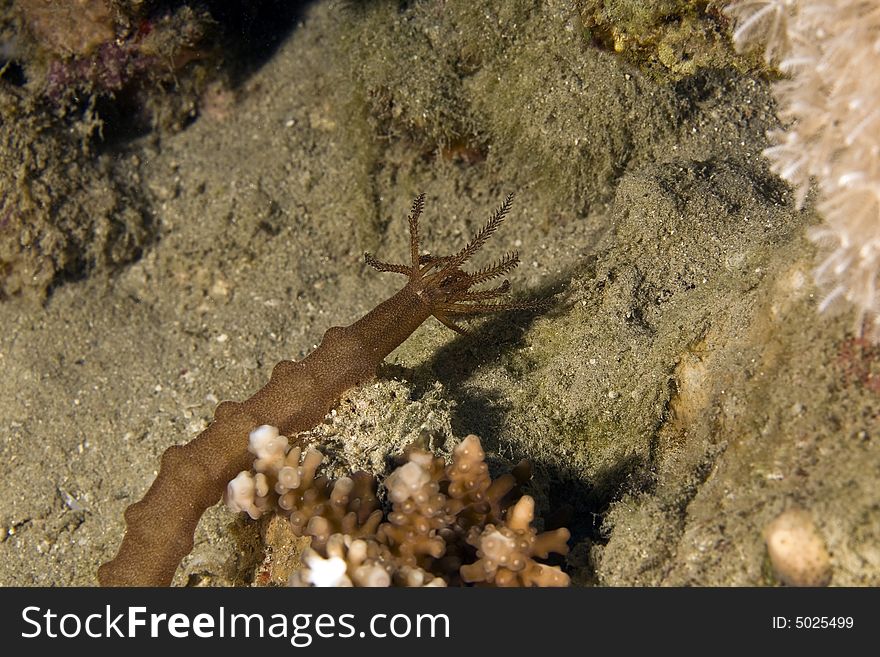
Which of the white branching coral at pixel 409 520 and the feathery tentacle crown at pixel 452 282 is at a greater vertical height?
the feathery tentacle crown at pixel 452 282

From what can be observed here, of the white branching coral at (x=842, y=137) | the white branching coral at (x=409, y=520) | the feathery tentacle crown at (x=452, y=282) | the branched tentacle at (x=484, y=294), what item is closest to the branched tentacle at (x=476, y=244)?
the feathery tentacle crown at (x=452, y=282)

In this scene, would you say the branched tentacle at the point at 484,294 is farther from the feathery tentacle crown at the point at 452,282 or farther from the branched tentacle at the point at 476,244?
the branched tentacle at the point at 476,244

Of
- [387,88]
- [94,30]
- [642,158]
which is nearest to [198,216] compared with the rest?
[94,30]

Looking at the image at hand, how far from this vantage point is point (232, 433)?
11.3 feet

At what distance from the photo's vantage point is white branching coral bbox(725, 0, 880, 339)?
238 centimetres

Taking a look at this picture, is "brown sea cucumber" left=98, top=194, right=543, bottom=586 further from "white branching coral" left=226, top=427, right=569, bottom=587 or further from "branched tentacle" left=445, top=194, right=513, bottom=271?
"white branching coral" left=226, top=427, right=569, bottom=587

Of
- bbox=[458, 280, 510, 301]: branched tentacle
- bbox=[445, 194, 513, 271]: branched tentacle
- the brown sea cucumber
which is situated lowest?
the brown sea cucumber

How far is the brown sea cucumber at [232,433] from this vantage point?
3.34 metres

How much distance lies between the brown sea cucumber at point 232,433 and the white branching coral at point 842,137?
1611mm

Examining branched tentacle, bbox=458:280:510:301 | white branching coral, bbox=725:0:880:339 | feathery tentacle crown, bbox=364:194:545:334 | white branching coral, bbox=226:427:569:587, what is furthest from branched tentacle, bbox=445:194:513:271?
white branching coral, bbox=725:0:880:339

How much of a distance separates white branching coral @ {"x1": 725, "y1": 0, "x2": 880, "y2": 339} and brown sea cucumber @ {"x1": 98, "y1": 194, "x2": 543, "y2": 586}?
1611 millimetres

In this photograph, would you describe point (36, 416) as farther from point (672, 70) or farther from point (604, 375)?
point (672, 70)

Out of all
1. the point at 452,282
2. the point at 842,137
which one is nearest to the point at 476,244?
the point at 452,282
